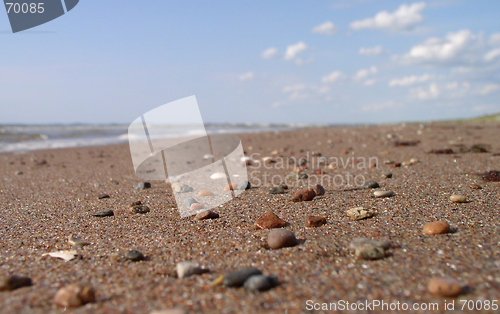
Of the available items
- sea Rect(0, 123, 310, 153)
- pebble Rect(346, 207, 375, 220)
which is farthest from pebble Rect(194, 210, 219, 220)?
sea Rect(0, 123, 310, 153)

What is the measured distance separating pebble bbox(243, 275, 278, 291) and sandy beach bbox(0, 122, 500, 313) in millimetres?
30

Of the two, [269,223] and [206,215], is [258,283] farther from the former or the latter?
[206,215]

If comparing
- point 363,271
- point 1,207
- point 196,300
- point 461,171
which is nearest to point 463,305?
point 363,271

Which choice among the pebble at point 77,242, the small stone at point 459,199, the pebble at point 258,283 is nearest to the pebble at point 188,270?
the pebble at point 258,283

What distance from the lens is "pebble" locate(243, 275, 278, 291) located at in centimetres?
161

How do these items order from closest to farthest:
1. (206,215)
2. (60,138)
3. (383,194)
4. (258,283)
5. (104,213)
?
(258,283) < (206,215) < (104,213) < (383,194) < (60,138)

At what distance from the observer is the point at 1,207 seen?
3666 mm

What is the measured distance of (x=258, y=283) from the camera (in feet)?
5.30

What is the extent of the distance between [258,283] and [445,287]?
2.81 ft

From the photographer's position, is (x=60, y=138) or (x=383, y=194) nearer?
(x=383, y=194)

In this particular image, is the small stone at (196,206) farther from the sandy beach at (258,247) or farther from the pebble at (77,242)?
the pebble at (77,242)

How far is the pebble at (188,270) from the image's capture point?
70.8 inches

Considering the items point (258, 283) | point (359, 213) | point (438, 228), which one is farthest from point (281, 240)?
point (438, 228)

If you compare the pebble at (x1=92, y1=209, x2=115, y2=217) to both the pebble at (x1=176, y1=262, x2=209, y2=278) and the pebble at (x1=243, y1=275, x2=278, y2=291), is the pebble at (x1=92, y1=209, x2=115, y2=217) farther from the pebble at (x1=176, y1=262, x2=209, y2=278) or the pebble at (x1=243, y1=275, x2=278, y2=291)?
the pebble at (x1=243, y1=275, x2=278, y2=291)
